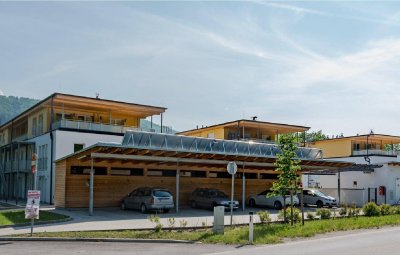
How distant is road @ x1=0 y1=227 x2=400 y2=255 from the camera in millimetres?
13422

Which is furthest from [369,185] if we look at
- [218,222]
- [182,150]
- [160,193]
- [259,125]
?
[218,222]

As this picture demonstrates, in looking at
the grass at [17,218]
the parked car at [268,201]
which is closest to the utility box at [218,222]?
the grass at [17,218]

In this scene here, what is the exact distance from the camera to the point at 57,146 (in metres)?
34.7

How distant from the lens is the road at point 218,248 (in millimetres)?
13422

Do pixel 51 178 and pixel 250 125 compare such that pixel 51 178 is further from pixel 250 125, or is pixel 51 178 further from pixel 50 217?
pixel 250 125

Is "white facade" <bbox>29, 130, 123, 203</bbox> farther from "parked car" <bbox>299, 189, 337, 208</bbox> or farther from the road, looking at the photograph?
the road

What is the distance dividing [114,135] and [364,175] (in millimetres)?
24300

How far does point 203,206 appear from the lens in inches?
1248

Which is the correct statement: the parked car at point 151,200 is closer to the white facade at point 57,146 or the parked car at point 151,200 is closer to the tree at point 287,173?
the tree at point 287,173

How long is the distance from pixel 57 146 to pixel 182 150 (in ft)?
39.6

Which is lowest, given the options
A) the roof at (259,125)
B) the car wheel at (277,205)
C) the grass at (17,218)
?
the car wheel at (277,205)

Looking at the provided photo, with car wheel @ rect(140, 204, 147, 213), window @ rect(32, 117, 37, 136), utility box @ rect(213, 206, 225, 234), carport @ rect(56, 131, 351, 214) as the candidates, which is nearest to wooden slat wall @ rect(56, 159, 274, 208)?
carport @ rect(56, 131, 351, 214)

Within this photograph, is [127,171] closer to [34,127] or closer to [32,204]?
[32,204]

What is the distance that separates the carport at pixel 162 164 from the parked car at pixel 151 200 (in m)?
1.05
